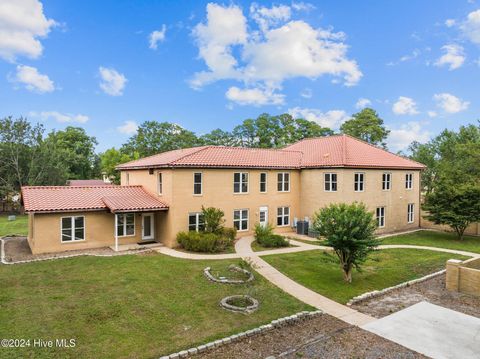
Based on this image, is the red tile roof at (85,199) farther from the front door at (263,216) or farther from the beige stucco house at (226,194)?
the front door at (263,216)

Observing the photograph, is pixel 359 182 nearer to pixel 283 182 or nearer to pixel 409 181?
pixel 283 182

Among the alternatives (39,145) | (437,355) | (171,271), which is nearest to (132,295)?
(171,271)

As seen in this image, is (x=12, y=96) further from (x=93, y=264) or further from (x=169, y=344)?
(x=169, y=344)

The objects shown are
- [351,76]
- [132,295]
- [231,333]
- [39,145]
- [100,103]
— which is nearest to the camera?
[231,333]

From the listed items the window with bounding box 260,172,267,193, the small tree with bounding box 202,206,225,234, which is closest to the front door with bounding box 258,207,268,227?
the window with bounding box 260,172,267,193

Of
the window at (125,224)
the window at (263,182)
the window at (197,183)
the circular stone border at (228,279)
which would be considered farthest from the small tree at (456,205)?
the window at (125,224)

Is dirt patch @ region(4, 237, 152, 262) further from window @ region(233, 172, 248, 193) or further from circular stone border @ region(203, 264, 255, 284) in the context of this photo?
window @ region(233, 172, 248, 193)

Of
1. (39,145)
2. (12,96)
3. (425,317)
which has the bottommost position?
(425,317)
